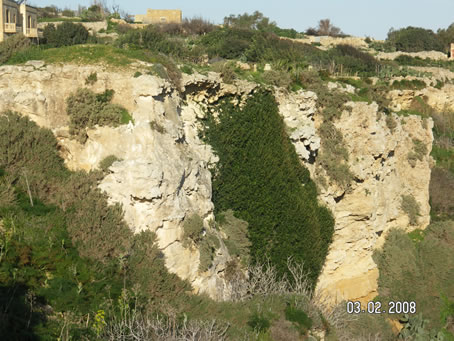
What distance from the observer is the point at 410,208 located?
2250cm

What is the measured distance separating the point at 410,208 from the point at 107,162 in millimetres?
14125

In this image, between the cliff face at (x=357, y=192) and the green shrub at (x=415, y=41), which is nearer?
the cliff face at (x=357, y=192)

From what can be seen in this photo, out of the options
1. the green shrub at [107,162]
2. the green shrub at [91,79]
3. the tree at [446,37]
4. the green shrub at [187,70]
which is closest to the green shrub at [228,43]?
the green shrub at [187,70]

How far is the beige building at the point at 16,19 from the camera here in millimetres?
26281

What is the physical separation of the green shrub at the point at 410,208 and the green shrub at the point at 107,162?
1369 centimetres

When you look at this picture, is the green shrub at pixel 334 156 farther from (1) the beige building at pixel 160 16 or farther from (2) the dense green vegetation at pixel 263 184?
(1) the beige building at pixel 160 16

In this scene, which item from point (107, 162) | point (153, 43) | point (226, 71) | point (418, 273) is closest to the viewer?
point (107, 162)

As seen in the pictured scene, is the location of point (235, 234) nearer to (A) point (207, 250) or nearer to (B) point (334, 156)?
(A) point (207, 250)

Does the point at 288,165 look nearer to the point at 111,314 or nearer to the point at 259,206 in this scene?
the point at 259,206

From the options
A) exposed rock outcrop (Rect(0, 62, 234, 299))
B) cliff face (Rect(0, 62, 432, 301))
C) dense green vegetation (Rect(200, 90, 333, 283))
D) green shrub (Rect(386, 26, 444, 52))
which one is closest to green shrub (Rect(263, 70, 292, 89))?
cliff face (Rect(0, 62, 432, 301))

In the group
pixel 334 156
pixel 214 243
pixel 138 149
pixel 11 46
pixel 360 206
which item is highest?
pixel 11 46

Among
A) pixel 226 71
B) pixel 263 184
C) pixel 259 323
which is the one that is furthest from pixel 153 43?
pixel 259 323

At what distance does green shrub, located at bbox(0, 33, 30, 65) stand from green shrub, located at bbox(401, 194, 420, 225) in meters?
15.4

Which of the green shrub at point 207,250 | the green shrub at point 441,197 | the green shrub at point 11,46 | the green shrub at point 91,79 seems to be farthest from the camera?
the green shrub at point 441,197
